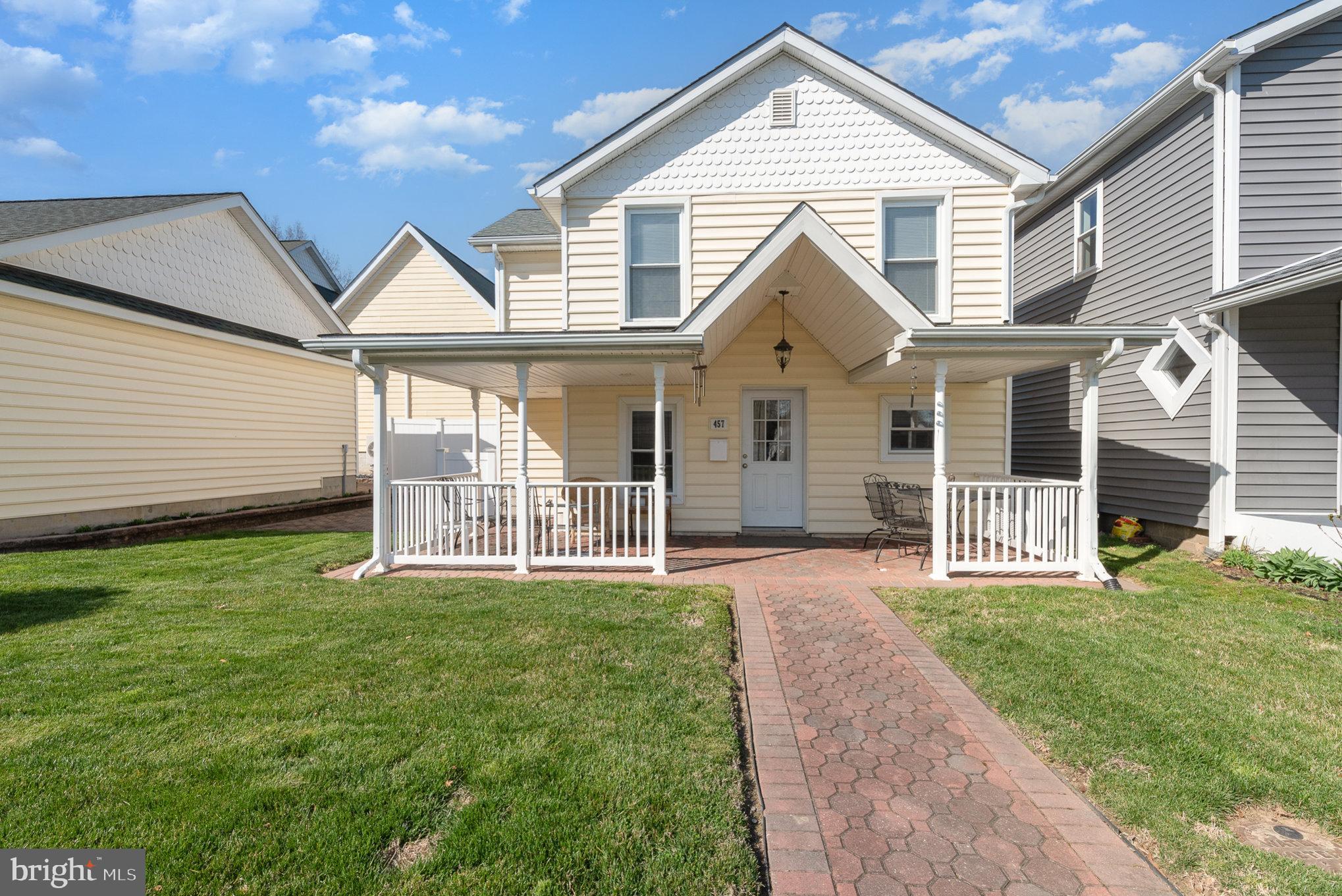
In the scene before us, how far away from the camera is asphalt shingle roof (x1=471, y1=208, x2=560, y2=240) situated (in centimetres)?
978

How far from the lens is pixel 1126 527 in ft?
29.1

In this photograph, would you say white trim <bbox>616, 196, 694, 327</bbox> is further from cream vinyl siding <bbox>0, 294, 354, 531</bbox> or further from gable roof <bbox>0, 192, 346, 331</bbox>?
gable roof <bbox>0, 192, 346, 331</bbox>

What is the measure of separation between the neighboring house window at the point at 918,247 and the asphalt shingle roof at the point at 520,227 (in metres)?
5.13

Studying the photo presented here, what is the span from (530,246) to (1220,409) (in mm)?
9913

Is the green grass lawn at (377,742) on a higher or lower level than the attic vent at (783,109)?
lower

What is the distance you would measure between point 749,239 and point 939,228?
274 centimetres

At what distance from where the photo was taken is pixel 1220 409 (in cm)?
751

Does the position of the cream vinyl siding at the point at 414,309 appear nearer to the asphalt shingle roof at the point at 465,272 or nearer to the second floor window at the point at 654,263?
the asphalt shingle roof at the point at 465,272

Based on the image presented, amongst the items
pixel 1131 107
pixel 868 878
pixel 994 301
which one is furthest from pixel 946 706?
pixel 1131 107

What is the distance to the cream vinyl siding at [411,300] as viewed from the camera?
710 inches

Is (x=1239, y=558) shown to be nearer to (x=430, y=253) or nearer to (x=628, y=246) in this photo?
(x=628, y=246)

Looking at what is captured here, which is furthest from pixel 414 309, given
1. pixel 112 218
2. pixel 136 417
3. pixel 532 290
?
pixel 532 290

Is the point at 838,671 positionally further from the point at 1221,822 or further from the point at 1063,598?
the point at 1063,598

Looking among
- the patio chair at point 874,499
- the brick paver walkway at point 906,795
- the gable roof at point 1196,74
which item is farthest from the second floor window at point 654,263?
the brick paver walkway at point 906,795
